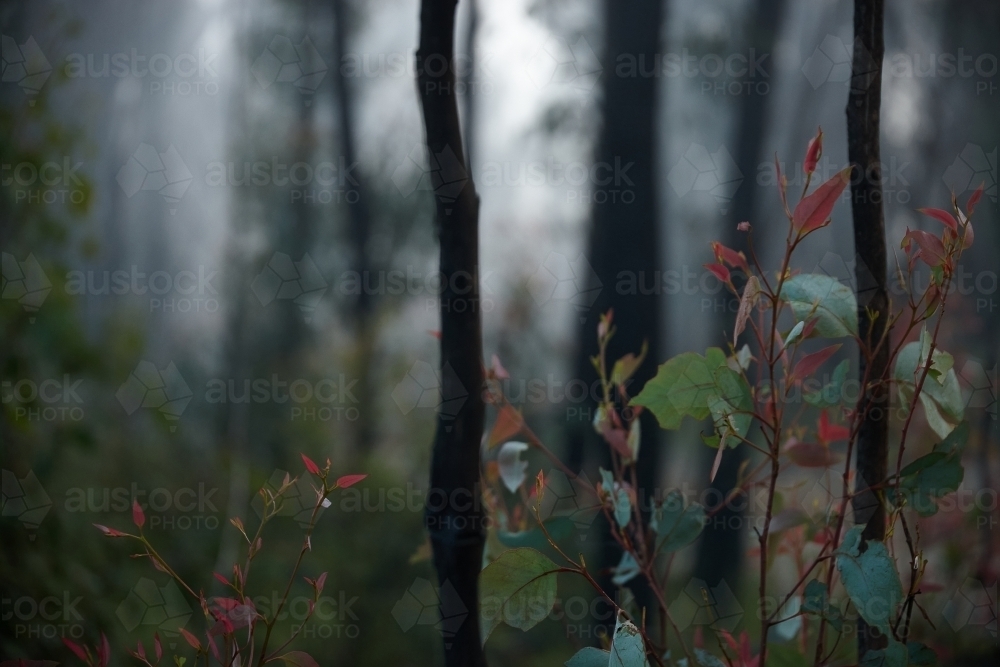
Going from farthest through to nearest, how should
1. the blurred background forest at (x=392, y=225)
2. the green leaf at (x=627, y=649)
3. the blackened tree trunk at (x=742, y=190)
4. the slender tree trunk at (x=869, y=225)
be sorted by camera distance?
1. the blackened tree trunk at (x=742, y=190)
2. the blurred background forest at (x=392, y=225)
3. the slender tree trunk at (x=869, y=225)
4. the green leaf at (x=627, y=649)

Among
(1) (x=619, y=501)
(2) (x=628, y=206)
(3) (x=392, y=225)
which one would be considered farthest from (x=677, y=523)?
(3) (x=392, y=225)

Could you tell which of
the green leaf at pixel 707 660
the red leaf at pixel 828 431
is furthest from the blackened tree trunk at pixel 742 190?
the green leaf at pixel 707 660

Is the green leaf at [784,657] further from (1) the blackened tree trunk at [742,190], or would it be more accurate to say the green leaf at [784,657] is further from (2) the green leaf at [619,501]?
(1) the blackened tree trunk at [742,190]

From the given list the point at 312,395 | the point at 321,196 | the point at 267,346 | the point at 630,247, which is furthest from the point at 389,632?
the point at 321,196

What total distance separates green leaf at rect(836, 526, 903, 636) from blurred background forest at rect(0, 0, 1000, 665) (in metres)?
1.14

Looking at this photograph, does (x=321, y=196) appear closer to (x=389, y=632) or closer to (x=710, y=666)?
(x=389, y=632)

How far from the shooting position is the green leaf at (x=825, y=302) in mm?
382

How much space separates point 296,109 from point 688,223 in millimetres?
1155

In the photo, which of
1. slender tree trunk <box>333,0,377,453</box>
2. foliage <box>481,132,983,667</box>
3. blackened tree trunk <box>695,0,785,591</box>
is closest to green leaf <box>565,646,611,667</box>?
foliage <box>481,132,983,667</box>

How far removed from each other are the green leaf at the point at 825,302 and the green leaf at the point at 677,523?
130 millimetres

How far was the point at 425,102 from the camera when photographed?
41cm

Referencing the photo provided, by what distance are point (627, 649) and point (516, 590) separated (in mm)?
57

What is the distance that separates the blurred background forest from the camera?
1.59 m

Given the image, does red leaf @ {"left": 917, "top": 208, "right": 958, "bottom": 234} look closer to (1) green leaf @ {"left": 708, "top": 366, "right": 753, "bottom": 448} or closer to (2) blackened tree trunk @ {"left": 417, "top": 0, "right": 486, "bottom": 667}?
(1) green leaf @ {"left": 708, "top": 366, "right": 753, "bottom": 448}
